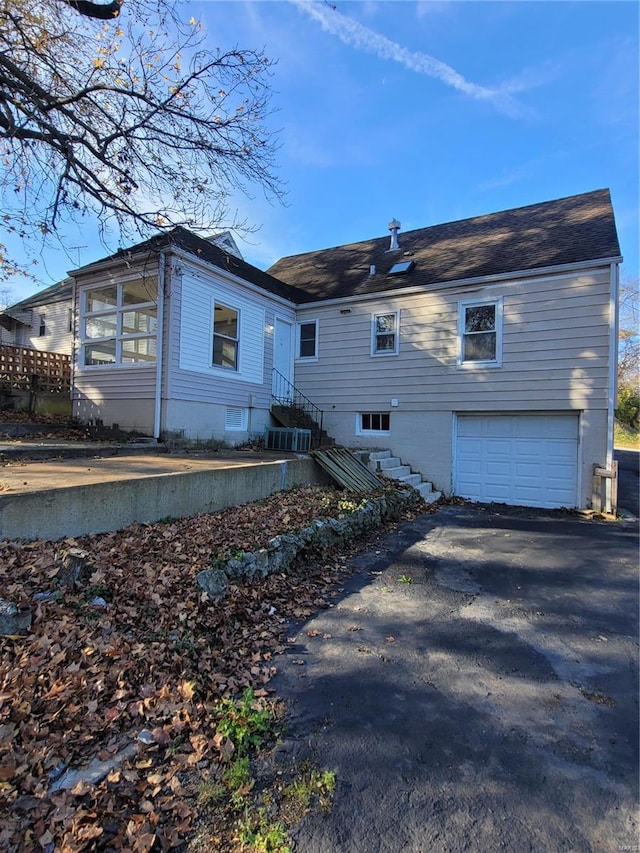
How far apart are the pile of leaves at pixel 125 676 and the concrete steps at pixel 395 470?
16.9 feet

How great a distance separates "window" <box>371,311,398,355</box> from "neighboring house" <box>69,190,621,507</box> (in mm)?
36

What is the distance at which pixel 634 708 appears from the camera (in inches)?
106

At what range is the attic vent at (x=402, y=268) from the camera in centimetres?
1170

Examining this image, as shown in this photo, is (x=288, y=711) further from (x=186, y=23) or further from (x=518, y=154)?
(x=518, y=154)

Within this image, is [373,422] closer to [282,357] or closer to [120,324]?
[282,357]

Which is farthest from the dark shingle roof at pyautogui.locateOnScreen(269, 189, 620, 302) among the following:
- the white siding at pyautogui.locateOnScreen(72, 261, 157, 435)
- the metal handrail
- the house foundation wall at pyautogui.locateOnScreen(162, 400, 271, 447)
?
the white siding at pyautogui.locateOnScreen(72, 261, 157, 435)

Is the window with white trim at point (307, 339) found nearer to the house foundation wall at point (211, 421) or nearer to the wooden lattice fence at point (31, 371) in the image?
the house foundation wall at point (211, 421)

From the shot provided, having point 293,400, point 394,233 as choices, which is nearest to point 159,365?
point 293,400

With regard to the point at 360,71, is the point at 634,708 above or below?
below

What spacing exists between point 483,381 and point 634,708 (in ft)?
Result: 26.1

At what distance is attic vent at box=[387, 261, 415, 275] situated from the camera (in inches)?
460

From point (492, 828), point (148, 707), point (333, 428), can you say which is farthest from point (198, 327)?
point (492, 828)

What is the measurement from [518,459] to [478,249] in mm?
5680

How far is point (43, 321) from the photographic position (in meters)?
17.4
